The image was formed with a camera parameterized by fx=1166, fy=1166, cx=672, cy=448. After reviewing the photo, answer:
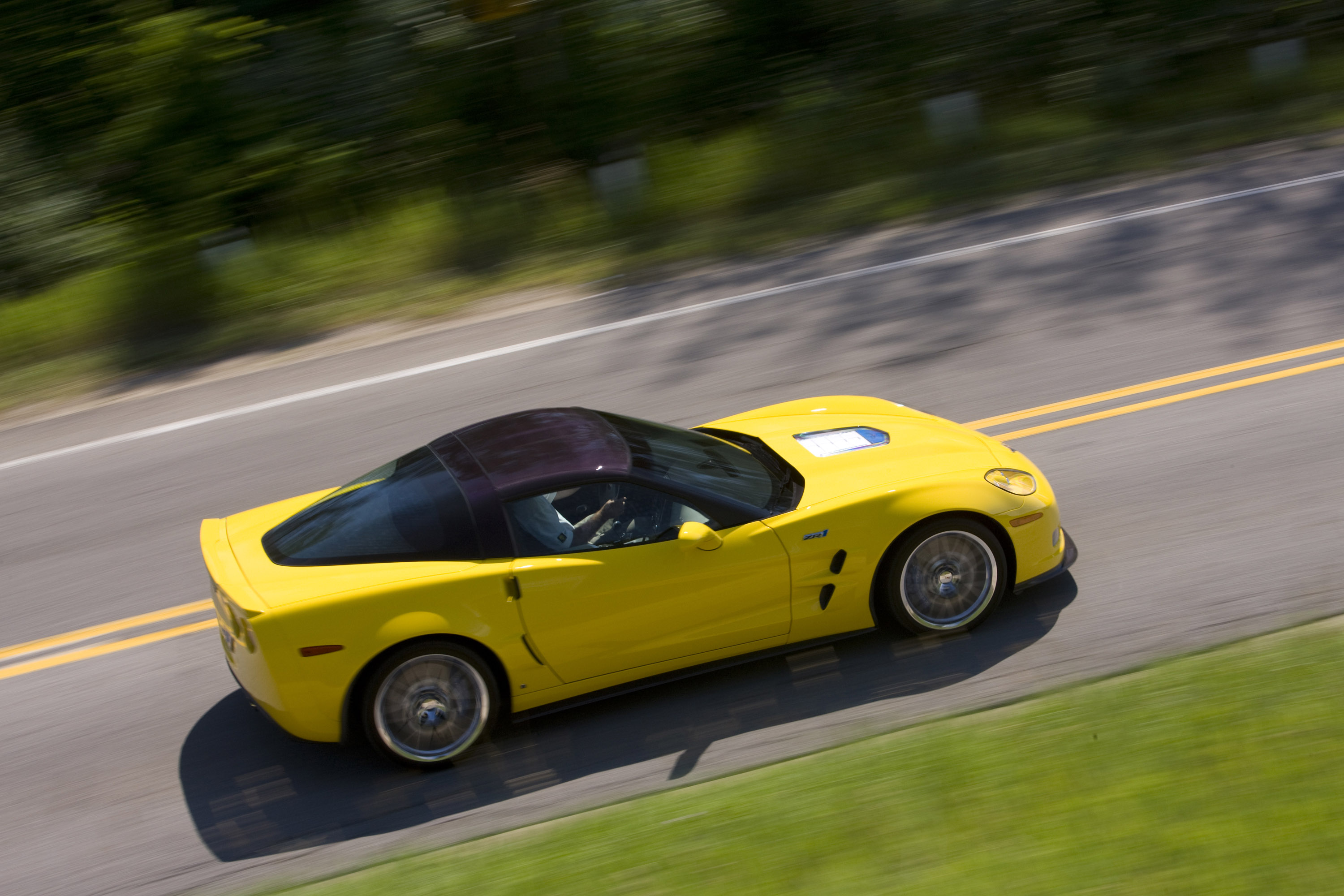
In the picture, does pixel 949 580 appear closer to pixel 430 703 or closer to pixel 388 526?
pixel 430 703

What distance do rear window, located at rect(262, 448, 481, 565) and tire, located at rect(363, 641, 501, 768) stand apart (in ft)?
1.40

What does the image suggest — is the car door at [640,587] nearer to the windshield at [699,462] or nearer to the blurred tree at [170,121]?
the windshield at [699,462]

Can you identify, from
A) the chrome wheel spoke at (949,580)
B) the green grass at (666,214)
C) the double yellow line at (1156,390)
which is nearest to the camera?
the chrome wheel spoke at (949,580)

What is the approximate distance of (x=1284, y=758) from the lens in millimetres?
4102

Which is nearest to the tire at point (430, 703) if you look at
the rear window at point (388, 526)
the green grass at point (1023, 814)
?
the rear window at point (388, 526)

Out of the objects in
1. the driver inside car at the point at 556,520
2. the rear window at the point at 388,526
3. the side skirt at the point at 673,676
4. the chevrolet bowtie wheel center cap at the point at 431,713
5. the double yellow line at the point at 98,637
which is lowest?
the side skirt at the point at 673,676

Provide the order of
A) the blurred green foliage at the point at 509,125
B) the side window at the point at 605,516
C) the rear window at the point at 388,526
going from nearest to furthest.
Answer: the rear window at the point at 388,526 → the side window at the point at 605,516 → the blurred green foliage at the point at 509,125

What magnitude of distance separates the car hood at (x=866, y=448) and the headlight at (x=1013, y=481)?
6 cm

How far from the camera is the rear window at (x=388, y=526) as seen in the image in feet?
16.4

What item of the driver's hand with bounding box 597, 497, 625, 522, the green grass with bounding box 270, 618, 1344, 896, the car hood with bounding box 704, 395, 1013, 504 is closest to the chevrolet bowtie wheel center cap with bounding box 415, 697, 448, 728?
the green grass with bounding box 270, 618, 1344, 896

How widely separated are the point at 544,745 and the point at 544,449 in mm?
1325

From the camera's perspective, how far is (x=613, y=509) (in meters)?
5.19

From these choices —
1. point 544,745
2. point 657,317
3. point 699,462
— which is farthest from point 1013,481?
point 657,317

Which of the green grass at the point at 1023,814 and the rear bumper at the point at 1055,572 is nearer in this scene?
the green grass at the point at 1023,814
